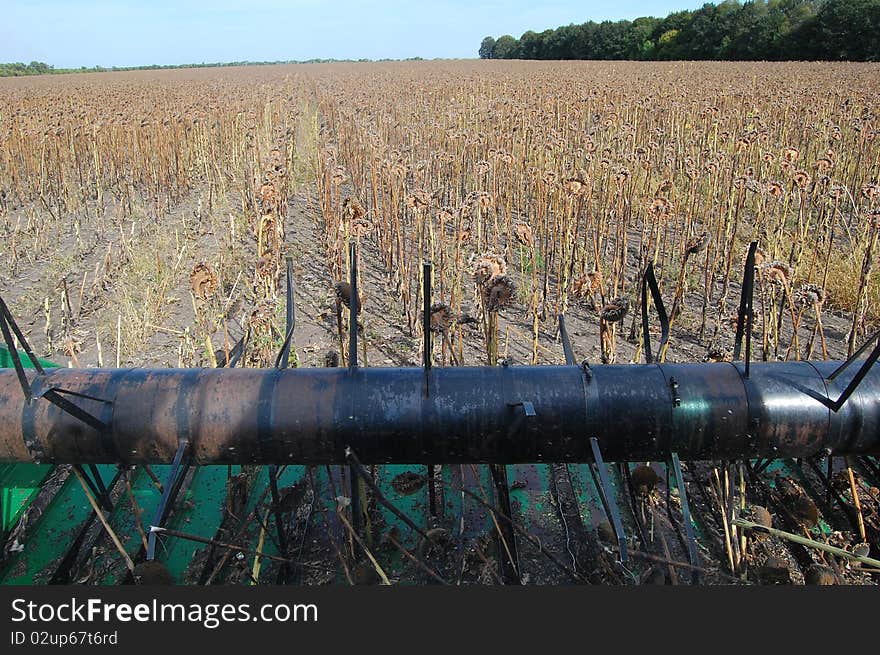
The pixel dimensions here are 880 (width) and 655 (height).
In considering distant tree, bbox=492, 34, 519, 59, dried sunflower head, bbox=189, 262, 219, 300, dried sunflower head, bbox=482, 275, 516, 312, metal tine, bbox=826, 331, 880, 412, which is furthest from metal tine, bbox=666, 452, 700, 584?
distant tree, bbox=492, 34, 519, 59

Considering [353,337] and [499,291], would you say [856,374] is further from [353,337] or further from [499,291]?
[353,337]

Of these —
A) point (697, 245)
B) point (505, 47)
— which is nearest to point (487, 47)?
point (505, 47)

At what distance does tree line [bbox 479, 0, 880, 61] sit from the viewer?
3378 cm

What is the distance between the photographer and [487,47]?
97625 mm

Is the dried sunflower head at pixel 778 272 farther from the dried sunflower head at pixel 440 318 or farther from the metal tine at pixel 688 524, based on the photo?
the dried sunflower head at pixel 440 318

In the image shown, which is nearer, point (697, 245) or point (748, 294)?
point (748, 294)

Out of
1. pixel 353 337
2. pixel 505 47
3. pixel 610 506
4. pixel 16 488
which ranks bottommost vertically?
pixel 16 488

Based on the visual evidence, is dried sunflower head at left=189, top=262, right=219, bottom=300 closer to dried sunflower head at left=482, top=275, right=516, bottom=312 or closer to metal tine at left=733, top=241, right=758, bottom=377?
dried sunflower head at left=482, top=275, right=516, bottom=312

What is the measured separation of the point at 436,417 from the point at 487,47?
106 m

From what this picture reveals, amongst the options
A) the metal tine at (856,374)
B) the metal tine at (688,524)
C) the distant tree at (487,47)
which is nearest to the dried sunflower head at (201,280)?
the metal tine at (688,524)

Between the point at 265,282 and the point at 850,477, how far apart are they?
122 inches

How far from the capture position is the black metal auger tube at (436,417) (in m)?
1.92

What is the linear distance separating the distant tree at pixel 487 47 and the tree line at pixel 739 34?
98.3 feet

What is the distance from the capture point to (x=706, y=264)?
5410mm
